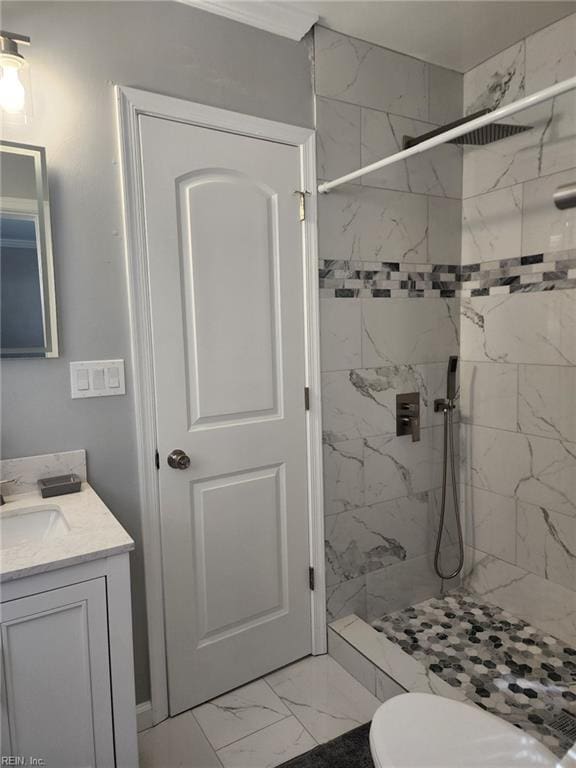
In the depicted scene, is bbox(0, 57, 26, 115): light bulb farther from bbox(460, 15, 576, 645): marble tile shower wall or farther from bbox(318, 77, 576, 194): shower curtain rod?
bbox(460, 15, 576, 645): marble tile shower wall

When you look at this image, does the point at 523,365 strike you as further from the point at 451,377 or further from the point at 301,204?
the point at 301,204

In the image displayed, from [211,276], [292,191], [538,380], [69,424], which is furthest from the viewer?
[538,380]

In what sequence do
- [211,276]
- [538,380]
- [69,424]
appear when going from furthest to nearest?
[538,380] → [211,276] → [69,424]

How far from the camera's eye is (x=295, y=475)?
2.12 metres

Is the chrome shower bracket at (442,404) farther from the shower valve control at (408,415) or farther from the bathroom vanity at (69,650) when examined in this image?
the bathroom vanity at (69,650)

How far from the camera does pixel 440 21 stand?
1992 mm

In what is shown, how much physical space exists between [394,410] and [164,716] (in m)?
1.52

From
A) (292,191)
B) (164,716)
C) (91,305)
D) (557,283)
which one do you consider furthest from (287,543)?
(557,283)

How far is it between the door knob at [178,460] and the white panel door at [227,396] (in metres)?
0.03

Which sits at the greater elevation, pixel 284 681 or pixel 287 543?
pixel 287 543

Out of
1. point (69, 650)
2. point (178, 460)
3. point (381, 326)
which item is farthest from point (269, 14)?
point (69, 650)

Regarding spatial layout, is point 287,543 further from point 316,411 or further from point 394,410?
point 394,410

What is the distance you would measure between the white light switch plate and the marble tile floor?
1221mm

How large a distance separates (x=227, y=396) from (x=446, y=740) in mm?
1240
